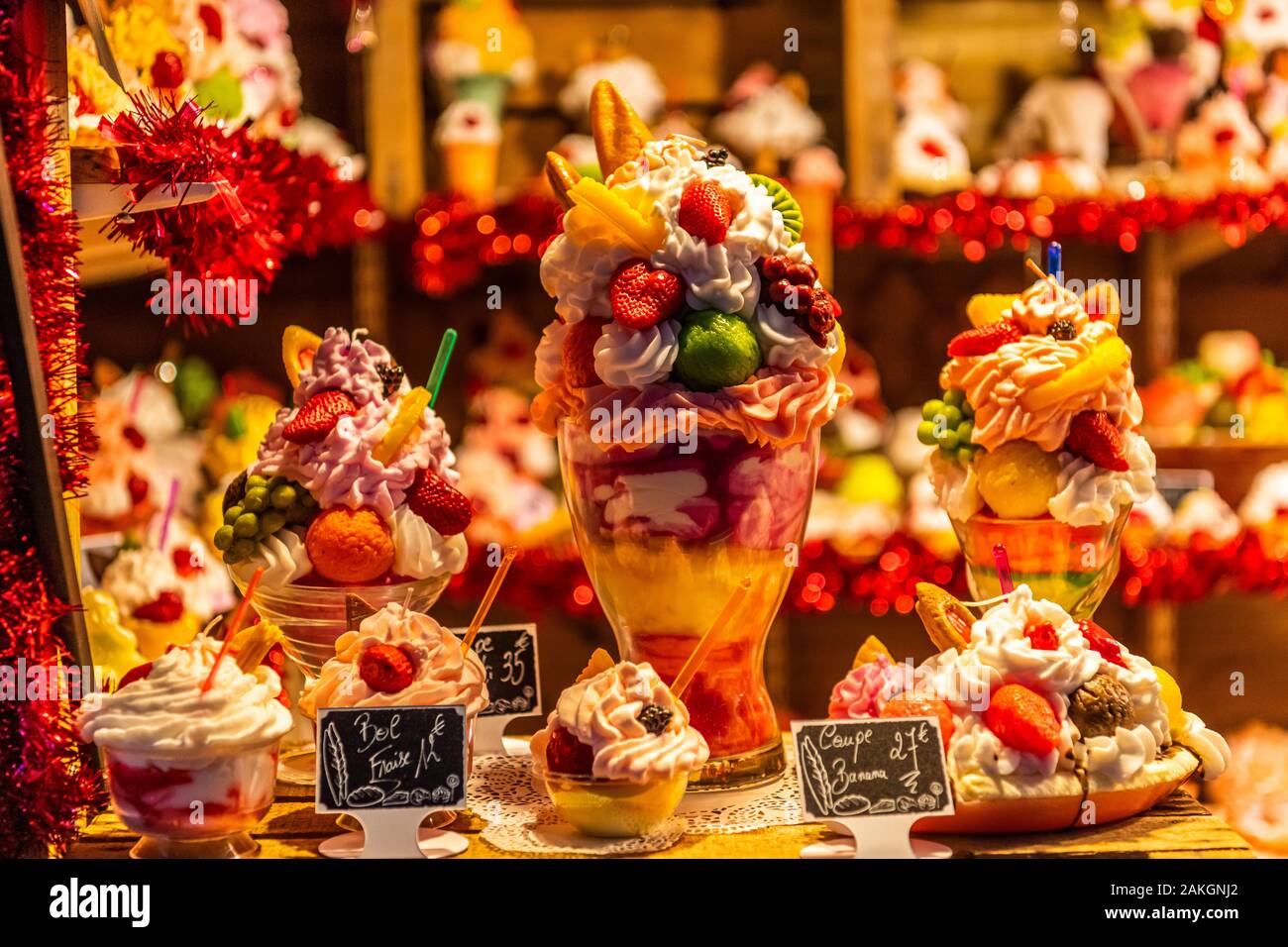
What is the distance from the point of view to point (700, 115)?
3.66 meters

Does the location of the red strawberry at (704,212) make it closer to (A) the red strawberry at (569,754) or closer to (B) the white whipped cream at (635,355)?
(B) the white whipped cream at (635,355)

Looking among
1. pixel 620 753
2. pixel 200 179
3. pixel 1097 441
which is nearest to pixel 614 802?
pixel 620 753

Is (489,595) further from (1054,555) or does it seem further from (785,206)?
(1054,555)

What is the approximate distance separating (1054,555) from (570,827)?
0.60 m

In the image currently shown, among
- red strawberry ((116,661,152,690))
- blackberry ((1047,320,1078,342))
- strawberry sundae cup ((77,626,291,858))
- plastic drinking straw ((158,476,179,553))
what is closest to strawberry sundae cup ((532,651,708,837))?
strawberry sundae cup ((77,626,291,858))

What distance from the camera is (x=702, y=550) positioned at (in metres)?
1.43

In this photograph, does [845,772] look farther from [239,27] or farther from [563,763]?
[239,27]

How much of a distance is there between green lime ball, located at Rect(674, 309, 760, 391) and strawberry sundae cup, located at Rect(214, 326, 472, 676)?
0.98 feet

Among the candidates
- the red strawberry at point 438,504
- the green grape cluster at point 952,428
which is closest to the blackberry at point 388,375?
the red strawberry at point 438,504

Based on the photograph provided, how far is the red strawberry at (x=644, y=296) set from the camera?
1350 millimetres

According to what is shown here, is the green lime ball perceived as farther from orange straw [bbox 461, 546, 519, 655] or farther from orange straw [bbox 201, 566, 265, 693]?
orange straw [bbox 201, 566, 265, 693]

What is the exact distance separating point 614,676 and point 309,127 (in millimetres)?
2347
